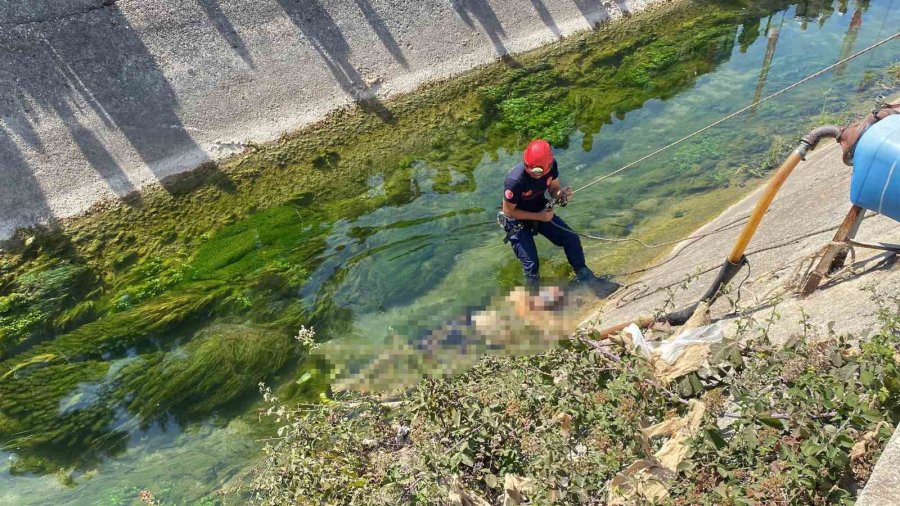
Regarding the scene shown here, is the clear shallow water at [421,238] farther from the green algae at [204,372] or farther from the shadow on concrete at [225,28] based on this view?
the shadow on concrete at [225,28]

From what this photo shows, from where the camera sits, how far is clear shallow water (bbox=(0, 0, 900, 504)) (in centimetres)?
503

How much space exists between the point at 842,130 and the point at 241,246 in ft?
19.9

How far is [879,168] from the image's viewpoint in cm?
281

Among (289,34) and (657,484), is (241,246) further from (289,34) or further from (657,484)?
(657,484)

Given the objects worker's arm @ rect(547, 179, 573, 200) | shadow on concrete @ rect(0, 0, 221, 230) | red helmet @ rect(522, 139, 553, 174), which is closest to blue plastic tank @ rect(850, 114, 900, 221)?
red helmet @ rect(522, 139, 553, 174)

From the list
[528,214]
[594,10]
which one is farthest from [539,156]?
[594,10]

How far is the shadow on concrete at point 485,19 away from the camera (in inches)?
365

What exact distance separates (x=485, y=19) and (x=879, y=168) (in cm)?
766

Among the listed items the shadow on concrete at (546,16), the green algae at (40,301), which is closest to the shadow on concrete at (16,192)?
the green algae at (40,301)

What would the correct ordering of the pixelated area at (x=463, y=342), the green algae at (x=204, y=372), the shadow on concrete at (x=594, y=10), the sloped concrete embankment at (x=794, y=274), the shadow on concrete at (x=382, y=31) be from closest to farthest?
1. the sloped concrete embankment at (x=794, y=274)
2. the pixelated area at (x=463, y=342)
3. the green algae at (x=204, y=372)
4. the shadow on concrete at (x=382, y=31)
5. the shadow on concrete at (x=594, y=10)

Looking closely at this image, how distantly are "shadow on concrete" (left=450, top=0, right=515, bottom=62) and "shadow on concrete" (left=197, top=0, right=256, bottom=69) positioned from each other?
3.39 metres

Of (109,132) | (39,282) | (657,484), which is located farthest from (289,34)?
(657,484)

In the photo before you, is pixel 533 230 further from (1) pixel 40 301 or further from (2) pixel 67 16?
(2) pixel 67 16

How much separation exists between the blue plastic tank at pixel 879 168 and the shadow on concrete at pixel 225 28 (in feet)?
25.0
